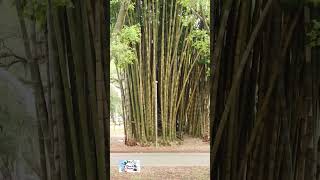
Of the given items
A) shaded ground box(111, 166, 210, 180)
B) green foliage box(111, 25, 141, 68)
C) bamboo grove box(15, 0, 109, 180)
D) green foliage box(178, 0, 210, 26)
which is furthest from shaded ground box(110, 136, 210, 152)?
bamboo grove box(15, 0, 109, 180)

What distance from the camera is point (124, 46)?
324cm

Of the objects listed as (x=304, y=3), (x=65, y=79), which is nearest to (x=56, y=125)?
(x=65, y=79)

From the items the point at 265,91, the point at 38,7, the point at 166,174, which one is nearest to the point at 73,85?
the point at 38,7

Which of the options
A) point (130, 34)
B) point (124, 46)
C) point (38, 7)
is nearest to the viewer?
point (38, 7)

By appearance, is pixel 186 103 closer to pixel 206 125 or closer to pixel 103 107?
pixel 206 125

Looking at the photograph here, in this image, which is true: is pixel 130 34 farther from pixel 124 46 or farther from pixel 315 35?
pixel 315 35

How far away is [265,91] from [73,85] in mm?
626

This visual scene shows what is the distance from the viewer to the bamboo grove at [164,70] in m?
3.25

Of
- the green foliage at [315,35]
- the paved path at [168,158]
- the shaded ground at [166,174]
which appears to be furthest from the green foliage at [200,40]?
the green foliage at [315,35]

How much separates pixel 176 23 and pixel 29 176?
2110 mm

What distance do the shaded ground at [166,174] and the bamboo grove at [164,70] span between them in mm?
274

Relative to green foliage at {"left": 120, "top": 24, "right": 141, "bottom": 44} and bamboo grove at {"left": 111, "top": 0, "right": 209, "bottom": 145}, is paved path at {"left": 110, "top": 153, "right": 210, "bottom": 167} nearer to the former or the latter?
bamboo grove at {"left": 111, "top": 0, "right": 209, "bottom": 145}

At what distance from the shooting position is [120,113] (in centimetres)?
334

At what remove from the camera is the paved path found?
10.7ft
